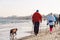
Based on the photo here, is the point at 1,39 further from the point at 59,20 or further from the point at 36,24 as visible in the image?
the point at 59,20

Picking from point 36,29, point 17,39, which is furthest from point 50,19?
point 17,39

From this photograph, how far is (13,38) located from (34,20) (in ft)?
5.86

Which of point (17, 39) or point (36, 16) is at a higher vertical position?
point (36, 16)

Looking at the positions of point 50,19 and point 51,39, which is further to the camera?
point 50,19

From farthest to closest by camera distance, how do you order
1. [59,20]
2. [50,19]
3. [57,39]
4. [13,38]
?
[59,20], [50,19], [13,38], [57,39]

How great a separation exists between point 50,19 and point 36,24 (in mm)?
1578

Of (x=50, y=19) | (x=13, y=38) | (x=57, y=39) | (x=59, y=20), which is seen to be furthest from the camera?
(x=59, y=20)

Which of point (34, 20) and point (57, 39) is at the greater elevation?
point (34, 20)

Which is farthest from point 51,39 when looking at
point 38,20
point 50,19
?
point 50,19

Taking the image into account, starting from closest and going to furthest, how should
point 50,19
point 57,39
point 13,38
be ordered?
1. point 57,39
2. point 13,38
3. point 50,19

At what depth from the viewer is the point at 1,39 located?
16047mm

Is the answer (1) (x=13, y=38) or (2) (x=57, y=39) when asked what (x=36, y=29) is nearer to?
(1) (x=13, y=38)

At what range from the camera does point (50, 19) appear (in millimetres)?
16875

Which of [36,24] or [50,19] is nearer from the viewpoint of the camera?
[36,24]
